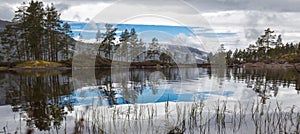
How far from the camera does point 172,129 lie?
7.48m

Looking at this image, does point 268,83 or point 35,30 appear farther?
point 35,30

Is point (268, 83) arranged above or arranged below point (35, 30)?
below

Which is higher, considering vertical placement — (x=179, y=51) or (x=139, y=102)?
(x=179, y=51)

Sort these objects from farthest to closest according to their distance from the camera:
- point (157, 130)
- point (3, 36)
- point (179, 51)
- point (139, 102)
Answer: point (3, 36), point (139, 102), point (179, 51), point (157, 130)

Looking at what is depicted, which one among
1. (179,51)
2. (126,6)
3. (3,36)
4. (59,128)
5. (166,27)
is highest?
(3,36)

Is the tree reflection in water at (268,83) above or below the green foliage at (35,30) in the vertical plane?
below

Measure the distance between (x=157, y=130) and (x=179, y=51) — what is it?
3575 mm

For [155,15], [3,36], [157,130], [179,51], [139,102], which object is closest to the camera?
[157,130]

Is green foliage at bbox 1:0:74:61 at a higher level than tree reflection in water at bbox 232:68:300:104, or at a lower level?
higher

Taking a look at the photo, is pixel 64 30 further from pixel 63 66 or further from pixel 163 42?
pixel 163 42

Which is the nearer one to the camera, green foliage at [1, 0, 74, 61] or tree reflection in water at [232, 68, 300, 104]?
tree reflection in water at [232, 68, 300, 104]

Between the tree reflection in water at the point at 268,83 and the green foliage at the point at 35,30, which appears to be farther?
the green foliage at the point at 35,30

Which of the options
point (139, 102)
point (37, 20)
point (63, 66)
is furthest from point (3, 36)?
point (139, 102)

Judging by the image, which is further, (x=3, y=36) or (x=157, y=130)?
(x=3, y=36)
